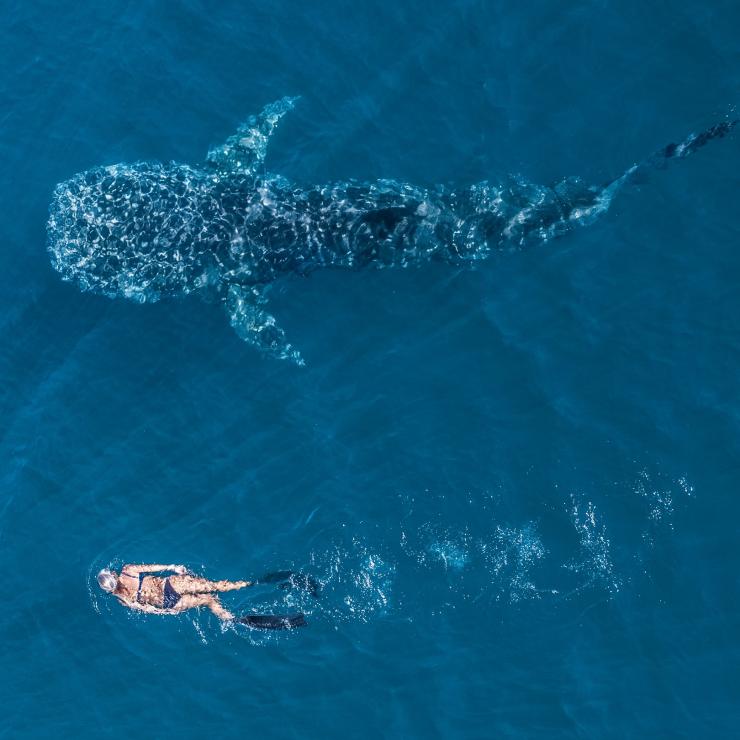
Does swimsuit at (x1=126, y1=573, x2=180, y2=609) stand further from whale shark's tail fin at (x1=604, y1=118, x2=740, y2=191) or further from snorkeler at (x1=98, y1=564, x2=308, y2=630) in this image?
whale shark's tail fin at (x1=604, y1=118, x2=740, y2=191)

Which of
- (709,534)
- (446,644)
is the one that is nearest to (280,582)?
(446,644)

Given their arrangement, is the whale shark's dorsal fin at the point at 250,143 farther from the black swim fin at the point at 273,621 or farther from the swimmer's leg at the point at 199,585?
the black swim fin at the point at 273,621

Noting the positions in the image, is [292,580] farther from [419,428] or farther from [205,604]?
[419,428]

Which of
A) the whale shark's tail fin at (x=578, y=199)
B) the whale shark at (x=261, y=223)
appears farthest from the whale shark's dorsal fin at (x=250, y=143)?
the whale shark's tail fin at (x=578, y=199)

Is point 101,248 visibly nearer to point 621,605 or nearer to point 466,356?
point 466,356

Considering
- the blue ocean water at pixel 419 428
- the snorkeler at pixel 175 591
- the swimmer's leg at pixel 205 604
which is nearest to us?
the blue ocean water at pixel 419 428

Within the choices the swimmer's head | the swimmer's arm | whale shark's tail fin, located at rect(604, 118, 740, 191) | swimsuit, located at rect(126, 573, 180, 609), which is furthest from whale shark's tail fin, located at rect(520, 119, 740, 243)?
the swimmer's head
